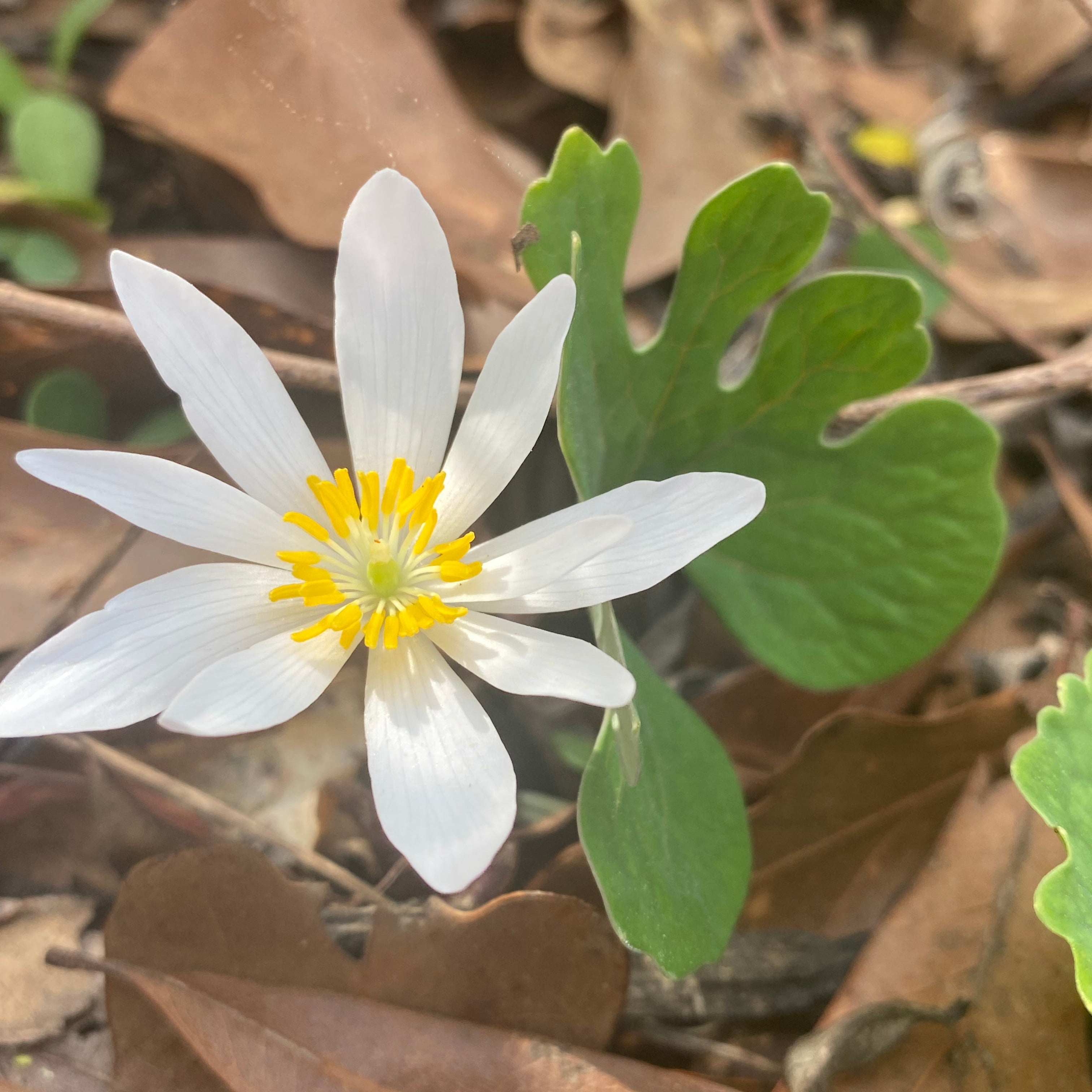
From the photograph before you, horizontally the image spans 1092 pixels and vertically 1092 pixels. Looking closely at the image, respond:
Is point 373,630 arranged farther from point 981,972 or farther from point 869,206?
point 869,206

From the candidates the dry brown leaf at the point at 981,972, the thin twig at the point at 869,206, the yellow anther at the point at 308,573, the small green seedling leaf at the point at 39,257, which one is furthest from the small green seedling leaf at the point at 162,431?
the thin twig at the point at 869,206

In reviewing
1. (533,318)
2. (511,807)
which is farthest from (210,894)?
(533,318)

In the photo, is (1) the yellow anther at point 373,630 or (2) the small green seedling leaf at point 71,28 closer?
(1) the yellow anther at point 373,630

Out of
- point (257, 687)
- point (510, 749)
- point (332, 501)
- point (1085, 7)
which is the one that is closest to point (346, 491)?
point (332, 501)

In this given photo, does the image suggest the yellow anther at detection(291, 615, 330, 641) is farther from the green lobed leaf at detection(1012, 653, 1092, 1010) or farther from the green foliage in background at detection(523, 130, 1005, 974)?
the green lobed leaf at detection(1012, 653, 1092, 1010)

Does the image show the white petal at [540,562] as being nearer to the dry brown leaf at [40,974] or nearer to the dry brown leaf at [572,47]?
the dry brown leaf at [40,974]
